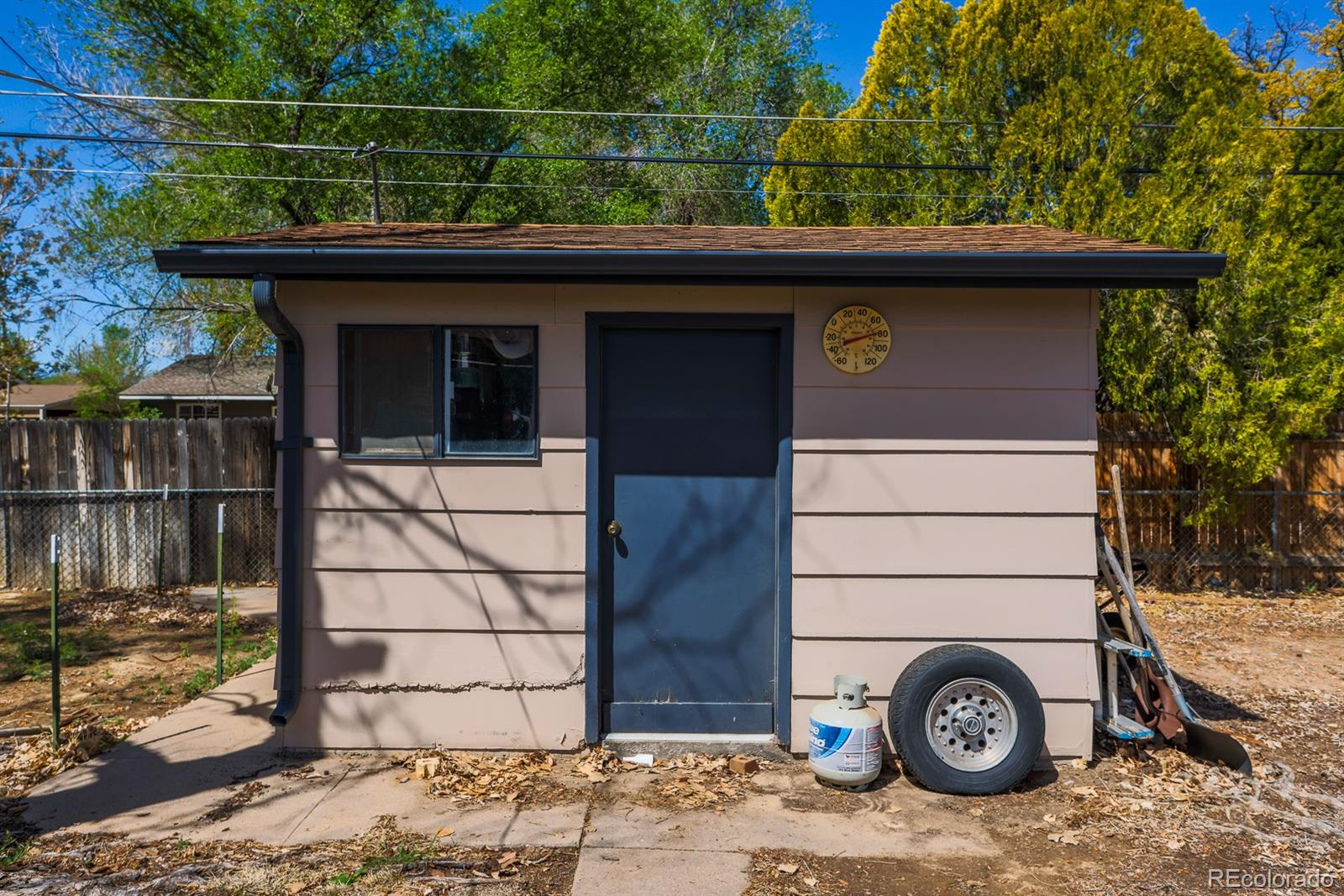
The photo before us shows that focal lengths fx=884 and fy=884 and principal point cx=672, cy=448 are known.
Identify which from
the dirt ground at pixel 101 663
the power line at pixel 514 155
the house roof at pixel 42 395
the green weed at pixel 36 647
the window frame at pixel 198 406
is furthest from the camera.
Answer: the house roof at pixel 42 395

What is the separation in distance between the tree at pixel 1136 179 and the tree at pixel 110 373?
A: 12.5 metres

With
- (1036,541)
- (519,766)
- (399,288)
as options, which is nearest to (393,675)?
(519,766)

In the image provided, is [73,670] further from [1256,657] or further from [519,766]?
[1256,657]

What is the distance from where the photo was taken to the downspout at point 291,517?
4.70m

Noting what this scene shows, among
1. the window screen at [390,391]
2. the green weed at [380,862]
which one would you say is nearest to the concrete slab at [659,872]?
the green weed at [380,862]

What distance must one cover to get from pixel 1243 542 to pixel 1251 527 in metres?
0.18

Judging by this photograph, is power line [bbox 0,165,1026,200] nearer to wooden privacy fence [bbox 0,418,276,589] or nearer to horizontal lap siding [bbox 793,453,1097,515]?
wooden privacy fence [bbox 0,418,276,589]

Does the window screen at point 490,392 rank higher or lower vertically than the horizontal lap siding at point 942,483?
higher

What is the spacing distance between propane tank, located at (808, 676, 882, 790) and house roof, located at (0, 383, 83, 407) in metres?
33.2

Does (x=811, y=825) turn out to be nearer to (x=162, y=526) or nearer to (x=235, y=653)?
(x=235, y=653)

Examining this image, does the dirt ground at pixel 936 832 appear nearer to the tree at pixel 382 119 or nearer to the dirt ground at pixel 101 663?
the dirt ground at pixel 101 663

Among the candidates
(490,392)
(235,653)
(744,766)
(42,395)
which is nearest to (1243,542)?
(744,766)

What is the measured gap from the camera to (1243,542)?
10.1m

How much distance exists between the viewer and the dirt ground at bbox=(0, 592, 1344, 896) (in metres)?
3.48
